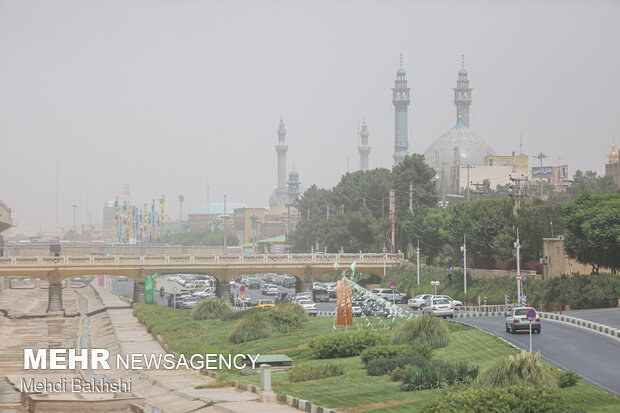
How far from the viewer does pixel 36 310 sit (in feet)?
410

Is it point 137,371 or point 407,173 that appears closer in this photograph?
point 137,371

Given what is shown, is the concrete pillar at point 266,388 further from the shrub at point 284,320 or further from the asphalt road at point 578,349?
the shrub at point 284,320

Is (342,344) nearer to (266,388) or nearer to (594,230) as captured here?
(266,388)

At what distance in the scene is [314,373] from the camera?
37.6 m

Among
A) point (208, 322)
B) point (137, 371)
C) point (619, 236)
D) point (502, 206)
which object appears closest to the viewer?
point (137, 371)

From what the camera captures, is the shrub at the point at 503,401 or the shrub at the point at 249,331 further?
the shrub at the point at 249,331

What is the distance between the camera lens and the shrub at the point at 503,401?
2622 cm

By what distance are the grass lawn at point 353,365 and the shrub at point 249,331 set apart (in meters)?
0.50

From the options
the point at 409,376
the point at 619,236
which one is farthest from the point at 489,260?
the point at 409,376

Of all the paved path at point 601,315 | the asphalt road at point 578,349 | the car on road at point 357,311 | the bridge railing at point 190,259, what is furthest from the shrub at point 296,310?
the bridge railing at point 190,259

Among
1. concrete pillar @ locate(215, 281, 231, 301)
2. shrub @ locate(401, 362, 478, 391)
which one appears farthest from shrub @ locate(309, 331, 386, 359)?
concrete pillar @ locate(215, 281, 231, 301)

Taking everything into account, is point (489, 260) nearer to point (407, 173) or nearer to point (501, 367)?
point (407, 173)

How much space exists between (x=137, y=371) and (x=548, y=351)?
21555 mm

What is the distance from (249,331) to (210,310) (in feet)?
70.1
